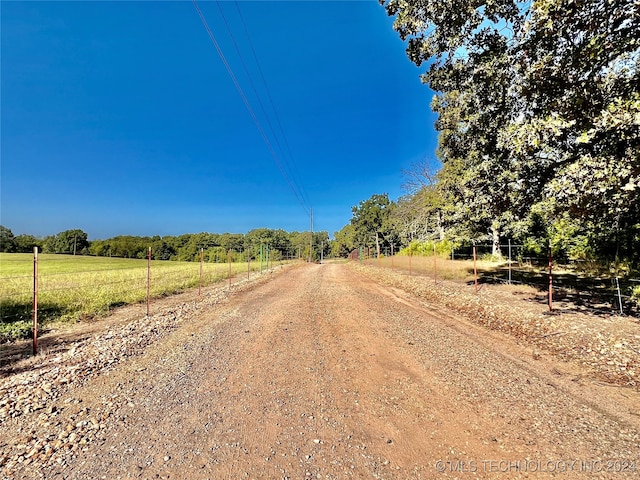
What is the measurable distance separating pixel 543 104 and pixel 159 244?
93212 millimetres

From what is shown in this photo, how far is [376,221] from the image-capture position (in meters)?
46.9

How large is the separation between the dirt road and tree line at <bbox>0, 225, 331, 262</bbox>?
55.8m

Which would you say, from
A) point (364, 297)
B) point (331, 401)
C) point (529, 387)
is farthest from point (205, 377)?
point (364, 297)

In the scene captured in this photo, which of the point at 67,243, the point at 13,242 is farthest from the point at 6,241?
the point at 67,243

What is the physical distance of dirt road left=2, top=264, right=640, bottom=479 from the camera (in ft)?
7.30

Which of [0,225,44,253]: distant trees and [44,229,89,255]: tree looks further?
[44,229,89,255]: tree

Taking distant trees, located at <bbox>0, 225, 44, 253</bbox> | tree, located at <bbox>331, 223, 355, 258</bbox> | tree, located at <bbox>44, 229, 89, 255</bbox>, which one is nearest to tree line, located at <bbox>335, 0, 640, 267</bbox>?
tree, located at <bbox>331, 223, 355, 258</bbox>

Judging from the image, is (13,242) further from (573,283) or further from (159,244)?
(573,283)

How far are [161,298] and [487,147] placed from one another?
11636 millimetres

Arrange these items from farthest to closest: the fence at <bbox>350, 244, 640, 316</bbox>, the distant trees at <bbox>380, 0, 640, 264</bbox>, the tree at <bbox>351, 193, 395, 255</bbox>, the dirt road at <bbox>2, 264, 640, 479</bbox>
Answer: the tree at <bbox>351, 193, 395, 255</bbox> < the fence at <bbox>350, 244, 640, 316</bbox> < the distant trees at <bbox>380, 0, 640, 264</bbox> < the dirt road at <bbox>2, 264, 640, 479</bbox>

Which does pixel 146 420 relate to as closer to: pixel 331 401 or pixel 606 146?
pixel 331 401

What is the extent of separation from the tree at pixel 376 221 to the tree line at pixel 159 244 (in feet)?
51.9

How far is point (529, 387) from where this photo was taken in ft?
11.3

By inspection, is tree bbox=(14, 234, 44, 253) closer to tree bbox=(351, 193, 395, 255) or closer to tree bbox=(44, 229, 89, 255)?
tree bbox=(44, 229, 89, 255)
